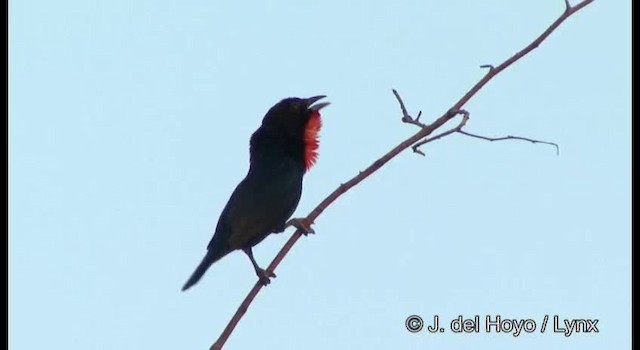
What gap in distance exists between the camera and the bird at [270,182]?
6.82 metres

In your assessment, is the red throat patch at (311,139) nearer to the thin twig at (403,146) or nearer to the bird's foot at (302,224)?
the bird's foot at (302,224)

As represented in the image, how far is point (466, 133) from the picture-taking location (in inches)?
198

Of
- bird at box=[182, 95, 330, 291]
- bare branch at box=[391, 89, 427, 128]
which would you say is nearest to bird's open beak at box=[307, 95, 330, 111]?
bird at box=[182, 95, 330, 291]

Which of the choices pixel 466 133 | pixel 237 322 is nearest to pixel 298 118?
pixel 466 133

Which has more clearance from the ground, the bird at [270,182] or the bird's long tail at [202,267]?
the bird at [270,182]

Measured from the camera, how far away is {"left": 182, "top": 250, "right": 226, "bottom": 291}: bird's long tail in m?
6.28

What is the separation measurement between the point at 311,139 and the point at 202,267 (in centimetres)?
166

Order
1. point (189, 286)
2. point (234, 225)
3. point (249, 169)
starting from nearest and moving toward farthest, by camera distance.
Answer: point (189, 286) → point (234, 225) → point (249, 169)

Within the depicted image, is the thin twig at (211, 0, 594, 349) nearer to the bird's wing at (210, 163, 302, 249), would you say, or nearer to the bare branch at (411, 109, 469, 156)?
the bare branch at (411, 109, 469, 156)

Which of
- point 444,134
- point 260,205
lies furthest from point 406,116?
point 260,205

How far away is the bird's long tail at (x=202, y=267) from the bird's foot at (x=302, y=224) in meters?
0.51

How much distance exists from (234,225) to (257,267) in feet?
1.26

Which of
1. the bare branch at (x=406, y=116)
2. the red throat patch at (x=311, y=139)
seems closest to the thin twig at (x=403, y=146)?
the bare branch at (x=406, y=116)
